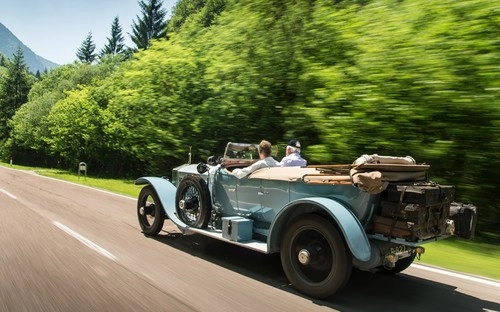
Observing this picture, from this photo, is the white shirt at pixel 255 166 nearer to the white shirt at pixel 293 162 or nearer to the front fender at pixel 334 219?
the white shirt at pixel 293 162

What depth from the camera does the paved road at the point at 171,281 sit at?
13.4 ft

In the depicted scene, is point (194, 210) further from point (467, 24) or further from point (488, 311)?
point (467, 24)

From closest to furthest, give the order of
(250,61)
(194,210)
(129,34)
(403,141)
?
(194,210)
(403,141)
(250,61)
(129,34)

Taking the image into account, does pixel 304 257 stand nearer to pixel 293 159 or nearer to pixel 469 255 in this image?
pixel 293 159

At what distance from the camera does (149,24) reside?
187 ft

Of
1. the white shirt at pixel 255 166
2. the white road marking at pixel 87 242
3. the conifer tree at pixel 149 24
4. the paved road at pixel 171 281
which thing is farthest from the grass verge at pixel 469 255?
the conifer tree at pixel 149 24

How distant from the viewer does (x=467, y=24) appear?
750cm

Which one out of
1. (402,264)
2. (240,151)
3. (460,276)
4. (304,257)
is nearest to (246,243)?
(304,257)

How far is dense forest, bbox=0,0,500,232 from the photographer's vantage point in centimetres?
767

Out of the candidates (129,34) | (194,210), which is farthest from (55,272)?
(129,34)

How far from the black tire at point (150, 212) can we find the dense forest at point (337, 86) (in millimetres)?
4502

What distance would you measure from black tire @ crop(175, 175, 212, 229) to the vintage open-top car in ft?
1.19

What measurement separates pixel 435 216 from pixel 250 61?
33.7 feet

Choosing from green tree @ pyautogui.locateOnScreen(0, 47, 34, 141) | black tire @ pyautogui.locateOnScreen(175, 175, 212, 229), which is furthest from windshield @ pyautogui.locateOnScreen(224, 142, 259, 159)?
green tree @ pyautogui.locateOnScreen(0, 47, 34, 141)
